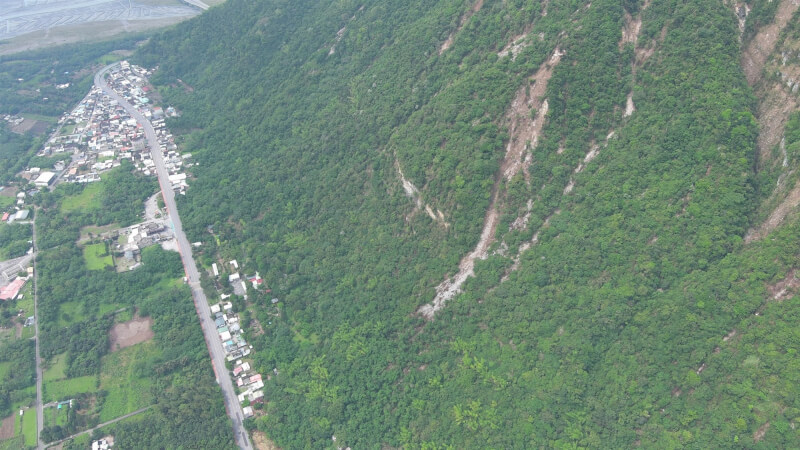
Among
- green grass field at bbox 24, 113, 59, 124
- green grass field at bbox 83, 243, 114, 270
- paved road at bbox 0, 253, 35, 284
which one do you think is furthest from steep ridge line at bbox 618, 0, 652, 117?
green grass field at bbox 24, 113, 59, 124

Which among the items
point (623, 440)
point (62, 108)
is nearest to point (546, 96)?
point (623, 440)

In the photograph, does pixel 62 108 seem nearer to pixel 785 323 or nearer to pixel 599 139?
pixel 599 139

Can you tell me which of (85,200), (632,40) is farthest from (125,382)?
(632,40)

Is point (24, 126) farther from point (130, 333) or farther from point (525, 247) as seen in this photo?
point (525, 247)

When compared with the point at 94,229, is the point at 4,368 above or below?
below

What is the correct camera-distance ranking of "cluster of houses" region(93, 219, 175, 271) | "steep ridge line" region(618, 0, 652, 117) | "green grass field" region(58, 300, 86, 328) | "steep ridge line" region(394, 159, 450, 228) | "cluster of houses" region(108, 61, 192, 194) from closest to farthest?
"steep ridge line" region(618, 0, 652, 117) → "steep ridge line" region(394, 159, 450, 228) → "green grass field" region(58, 300, 86, 328) → "cluster of houses" region(93, 219, 175, 271) → "cluster of houses" region(108, 61, 192, 194)

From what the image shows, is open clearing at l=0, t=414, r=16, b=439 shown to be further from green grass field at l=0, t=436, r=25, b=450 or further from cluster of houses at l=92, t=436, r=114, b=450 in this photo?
cluster of houses at l=92, t=436, r=114, b=450
